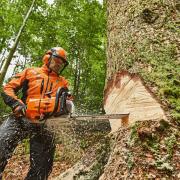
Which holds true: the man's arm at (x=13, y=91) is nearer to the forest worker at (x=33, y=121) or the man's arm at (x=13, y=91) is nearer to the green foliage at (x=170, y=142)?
the forest worker at (x=33, y=121)

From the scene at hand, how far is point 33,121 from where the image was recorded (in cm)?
393

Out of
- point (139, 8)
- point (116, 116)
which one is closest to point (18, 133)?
point (116, 116)

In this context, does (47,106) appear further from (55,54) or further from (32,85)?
(55,54)

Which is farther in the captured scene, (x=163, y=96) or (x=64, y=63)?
(x=64, y=63)

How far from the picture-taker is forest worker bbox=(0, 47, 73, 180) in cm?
381

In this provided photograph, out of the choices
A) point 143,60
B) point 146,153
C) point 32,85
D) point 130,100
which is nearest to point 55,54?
point 32,85

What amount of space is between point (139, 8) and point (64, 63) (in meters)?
1.36

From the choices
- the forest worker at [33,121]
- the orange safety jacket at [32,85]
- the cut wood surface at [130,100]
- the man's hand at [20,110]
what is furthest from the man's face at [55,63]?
the cut wood surface at [130,100]

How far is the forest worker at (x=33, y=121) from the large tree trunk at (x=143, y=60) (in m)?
0.89

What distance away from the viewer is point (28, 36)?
52.6ft

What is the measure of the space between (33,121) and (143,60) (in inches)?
64.8

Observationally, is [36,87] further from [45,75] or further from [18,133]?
[18,133]

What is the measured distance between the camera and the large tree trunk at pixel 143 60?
9.39 ft

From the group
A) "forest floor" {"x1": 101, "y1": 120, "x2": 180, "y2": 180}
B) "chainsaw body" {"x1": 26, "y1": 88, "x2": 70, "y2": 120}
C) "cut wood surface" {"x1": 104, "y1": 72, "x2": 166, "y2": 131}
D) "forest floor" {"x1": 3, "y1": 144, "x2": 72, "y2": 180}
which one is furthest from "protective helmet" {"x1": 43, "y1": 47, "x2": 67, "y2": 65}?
"forest floor" {"x1": 3, "y1": 144, "x2": 72, "y2": 180}
